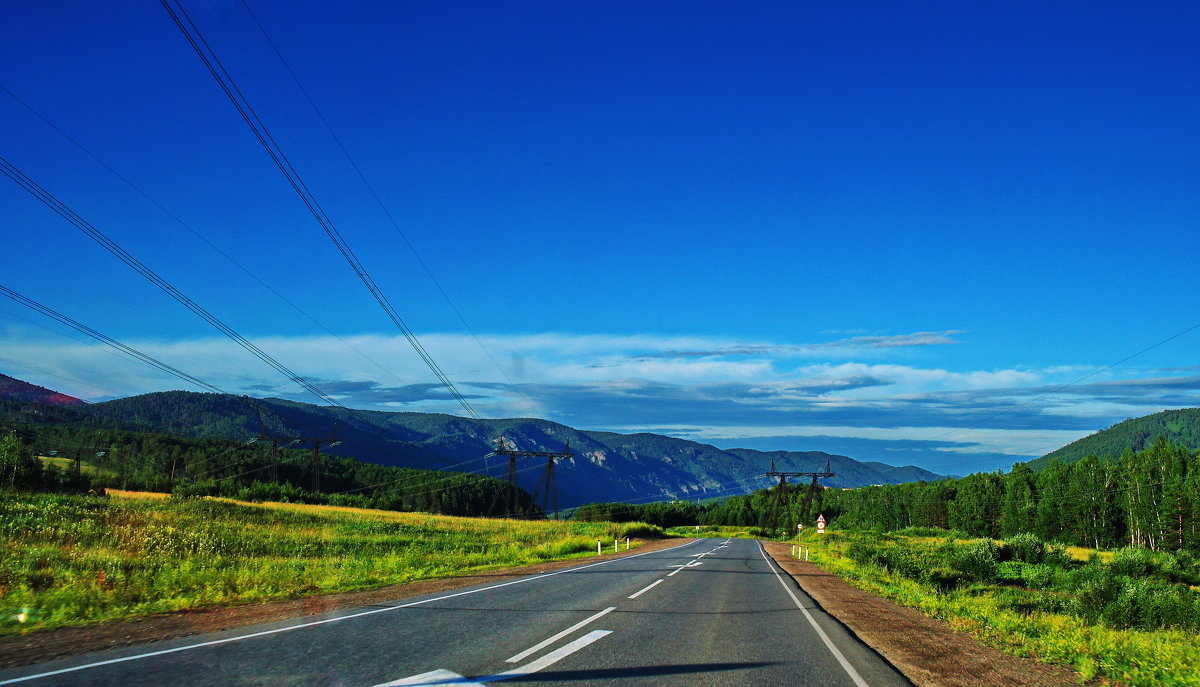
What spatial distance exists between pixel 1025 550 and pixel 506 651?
57504 mm

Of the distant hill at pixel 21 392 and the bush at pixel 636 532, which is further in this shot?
the distant hill at pixel 21 392

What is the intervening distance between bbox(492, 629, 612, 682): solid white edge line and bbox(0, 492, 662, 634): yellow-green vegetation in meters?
7.76

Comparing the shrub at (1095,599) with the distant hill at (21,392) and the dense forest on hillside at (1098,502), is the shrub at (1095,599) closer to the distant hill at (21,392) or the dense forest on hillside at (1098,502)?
the dense forest on hillside at (1098,502)

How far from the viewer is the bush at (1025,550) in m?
52.2

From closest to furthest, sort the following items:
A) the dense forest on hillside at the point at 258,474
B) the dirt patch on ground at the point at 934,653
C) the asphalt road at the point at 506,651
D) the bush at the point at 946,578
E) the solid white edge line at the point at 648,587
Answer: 1. the asphalt road at the point at 506,651
2. the dirt patch on ground at the point at 934,653
3. the solid white edge line at the point at 648,587
4. the bush at the point at 946,578
5. the dense forest on hillside at the point at 258,474

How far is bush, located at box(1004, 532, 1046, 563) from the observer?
5216 centimetres

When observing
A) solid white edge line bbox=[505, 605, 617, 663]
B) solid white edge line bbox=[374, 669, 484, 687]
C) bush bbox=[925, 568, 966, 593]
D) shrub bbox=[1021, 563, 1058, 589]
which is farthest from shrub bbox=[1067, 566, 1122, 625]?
solid white edge line bbox=[374, 669, 484, 687]

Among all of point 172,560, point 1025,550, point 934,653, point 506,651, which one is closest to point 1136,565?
point 1025,550

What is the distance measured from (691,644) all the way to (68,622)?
993cm

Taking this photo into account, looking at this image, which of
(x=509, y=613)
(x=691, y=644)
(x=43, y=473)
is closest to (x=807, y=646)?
(x=691, y=644)

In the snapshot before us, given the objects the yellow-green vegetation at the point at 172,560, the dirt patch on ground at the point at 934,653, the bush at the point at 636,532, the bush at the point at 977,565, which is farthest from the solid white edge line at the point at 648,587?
the bush at the point at 636,532

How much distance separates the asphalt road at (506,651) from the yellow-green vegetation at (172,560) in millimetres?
3745

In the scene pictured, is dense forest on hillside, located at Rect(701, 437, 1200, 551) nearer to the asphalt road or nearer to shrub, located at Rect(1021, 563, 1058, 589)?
shrub, located at Rect(1021, 563, 1058, 589)

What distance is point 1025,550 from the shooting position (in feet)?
175
